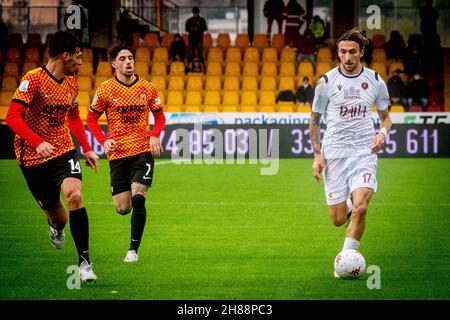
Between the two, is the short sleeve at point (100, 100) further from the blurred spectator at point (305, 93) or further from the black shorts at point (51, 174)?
the blurred spectator at point (305, 93)

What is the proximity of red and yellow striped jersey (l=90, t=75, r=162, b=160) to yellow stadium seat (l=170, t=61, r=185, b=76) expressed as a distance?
59.0 ft

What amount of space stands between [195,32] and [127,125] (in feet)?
59.5

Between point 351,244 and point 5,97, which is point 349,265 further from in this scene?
point 5,97

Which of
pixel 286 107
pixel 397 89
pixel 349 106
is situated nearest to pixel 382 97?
pixel 349 106

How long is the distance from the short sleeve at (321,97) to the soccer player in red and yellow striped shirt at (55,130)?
6.88 ft

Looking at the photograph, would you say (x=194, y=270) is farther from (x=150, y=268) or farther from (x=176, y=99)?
(x=176, y=99)

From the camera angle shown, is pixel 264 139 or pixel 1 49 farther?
pixel 1 49

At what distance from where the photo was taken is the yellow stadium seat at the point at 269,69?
28411 millimetres

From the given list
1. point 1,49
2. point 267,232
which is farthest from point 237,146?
point 267,232

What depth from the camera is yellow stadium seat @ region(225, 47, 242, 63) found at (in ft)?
95.9

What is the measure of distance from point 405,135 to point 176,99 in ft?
20.7

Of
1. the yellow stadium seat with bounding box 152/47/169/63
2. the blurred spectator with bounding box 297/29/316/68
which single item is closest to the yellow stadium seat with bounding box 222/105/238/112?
the blurred spectator with bounding box 297/29/316/68

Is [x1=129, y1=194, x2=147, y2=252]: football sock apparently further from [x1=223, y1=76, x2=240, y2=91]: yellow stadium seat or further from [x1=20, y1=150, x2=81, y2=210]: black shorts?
[x1=223, y1=76, x2=240, y2=91]: yellow stadium seat

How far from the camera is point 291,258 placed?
10242 millimetres
